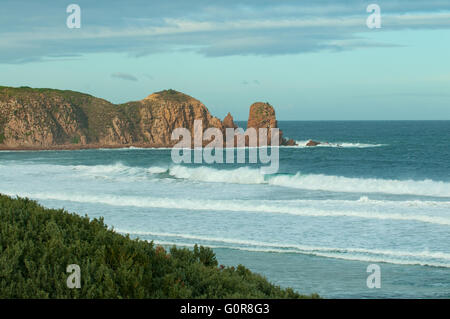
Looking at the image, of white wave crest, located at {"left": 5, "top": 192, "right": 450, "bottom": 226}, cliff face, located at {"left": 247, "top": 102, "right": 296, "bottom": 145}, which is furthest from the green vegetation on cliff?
cliff face, located at {"left": 247, "top": 102, "right": 296, "bottom": 145}

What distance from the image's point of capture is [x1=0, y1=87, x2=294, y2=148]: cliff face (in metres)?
125

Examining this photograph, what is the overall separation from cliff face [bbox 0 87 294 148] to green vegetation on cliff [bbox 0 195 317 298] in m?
105

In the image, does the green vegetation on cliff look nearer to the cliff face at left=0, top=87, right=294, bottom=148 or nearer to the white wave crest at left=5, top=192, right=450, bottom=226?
the white wave crest at left=5, top=192, right=450, bottom=226

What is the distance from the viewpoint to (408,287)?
1155cm

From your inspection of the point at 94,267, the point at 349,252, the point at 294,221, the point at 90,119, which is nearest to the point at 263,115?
the point at 90,119

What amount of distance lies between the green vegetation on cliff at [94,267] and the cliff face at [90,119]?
105425 millimetres

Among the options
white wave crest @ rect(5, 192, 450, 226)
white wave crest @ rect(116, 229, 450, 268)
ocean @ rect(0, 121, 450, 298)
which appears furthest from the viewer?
white wave crest @ rect(5, 192, 450, 226)

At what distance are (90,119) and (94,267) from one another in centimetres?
13986

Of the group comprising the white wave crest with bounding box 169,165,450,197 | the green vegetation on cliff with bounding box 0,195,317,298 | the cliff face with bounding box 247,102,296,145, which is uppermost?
the cliff face with bounding box 247,102,296,145

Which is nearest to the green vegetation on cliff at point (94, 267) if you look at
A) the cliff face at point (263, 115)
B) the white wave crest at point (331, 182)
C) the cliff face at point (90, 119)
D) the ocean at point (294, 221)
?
the ocean at point (294, 221)

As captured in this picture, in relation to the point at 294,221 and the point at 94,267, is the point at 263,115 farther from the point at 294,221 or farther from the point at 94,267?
the point at 94,267

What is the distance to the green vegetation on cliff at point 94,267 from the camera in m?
6.13

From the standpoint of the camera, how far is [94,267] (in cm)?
645
